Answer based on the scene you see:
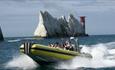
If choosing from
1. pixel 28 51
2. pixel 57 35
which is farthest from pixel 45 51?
pixel 57 35

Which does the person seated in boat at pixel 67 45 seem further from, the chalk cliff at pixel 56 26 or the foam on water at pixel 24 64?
the chalk cliff at pixel 56 26

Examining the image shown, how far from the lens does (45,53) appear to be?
28.8 meters

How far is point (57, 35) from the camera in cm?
14450

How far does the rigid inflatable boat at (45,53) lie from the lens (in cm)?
2820

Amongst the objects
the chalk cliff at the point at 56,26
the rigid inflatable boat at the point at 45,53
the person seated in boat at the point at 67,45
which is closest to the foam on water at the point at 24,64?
the rigid inflatable boat at the point at 45,53

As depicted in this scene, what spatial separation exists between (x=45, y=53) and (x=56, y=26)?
383 ft

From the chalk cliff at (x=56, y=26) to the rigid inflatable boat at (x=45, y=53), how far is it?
108 meters

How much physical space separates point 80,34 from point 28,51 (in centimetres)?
12882

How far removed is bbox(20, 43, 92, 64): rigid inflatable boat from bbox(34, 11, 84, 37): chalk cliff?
108409 millimetres

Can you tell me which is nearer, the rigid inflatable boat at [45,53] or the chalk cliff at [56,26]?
the rigid inflatable boat at [45,53]

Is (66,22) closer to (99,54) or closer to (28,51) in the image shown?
(99,54)

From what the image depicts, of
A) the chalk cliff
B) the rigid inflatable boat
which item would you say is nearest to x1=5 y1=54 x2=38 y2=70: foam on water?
the rigid inflatable boat

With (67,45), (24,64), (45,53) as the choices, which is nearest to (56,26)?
(24,64)

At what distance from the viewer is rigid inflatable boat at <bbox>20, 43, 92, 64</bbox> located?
2820 centimetres
